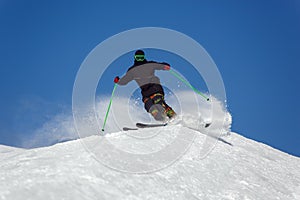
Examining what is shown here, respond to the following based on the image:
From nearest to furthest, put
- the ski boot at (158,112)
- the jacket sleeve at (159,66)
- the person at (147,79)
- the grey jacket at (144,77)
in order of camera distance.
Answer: the ski boot at (158,112), the person at (147,79), the grey jacket at (144,77), the jacket sleeve at (159,66)

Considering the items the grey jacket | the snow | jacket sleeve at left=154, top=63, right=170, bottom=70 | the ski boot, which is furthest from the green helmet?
the snow

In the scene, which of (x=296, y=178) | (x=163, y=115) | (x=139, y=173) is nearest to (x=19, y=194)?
(x=139, y=173)

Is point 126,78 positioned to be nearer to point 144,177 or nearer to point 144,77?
point 144,77

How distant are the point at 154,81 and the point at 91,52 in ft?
7.57

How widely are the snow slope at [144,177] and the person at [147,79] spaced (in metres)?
2.55

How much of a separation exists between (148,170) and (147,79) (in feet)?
18.6

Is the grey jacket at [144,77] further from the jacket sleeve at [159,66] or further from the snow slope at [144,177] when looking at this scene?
the snow slope at [144,177]

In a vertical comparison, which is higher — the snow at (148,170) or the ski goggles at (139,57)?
the ski goggles at (139,57)

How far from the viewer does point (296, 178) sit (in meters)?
7.74

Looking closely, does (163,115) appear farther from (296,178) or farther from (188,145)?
(296,178)

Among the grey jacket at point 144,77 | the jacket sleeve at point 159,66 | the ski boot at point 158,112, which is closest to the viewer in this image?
the ski boot at point 158,112

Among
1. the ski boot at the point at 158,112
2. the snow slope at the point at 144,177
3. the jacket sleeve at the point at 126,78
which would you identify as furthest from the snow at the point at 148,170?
the jacket sleeve at the point at 126,78

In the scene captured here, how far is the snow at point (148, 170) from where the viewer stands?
4598 mm

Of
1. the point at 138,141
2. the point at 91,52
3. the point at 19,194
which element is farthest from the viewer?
the point at 91,52
